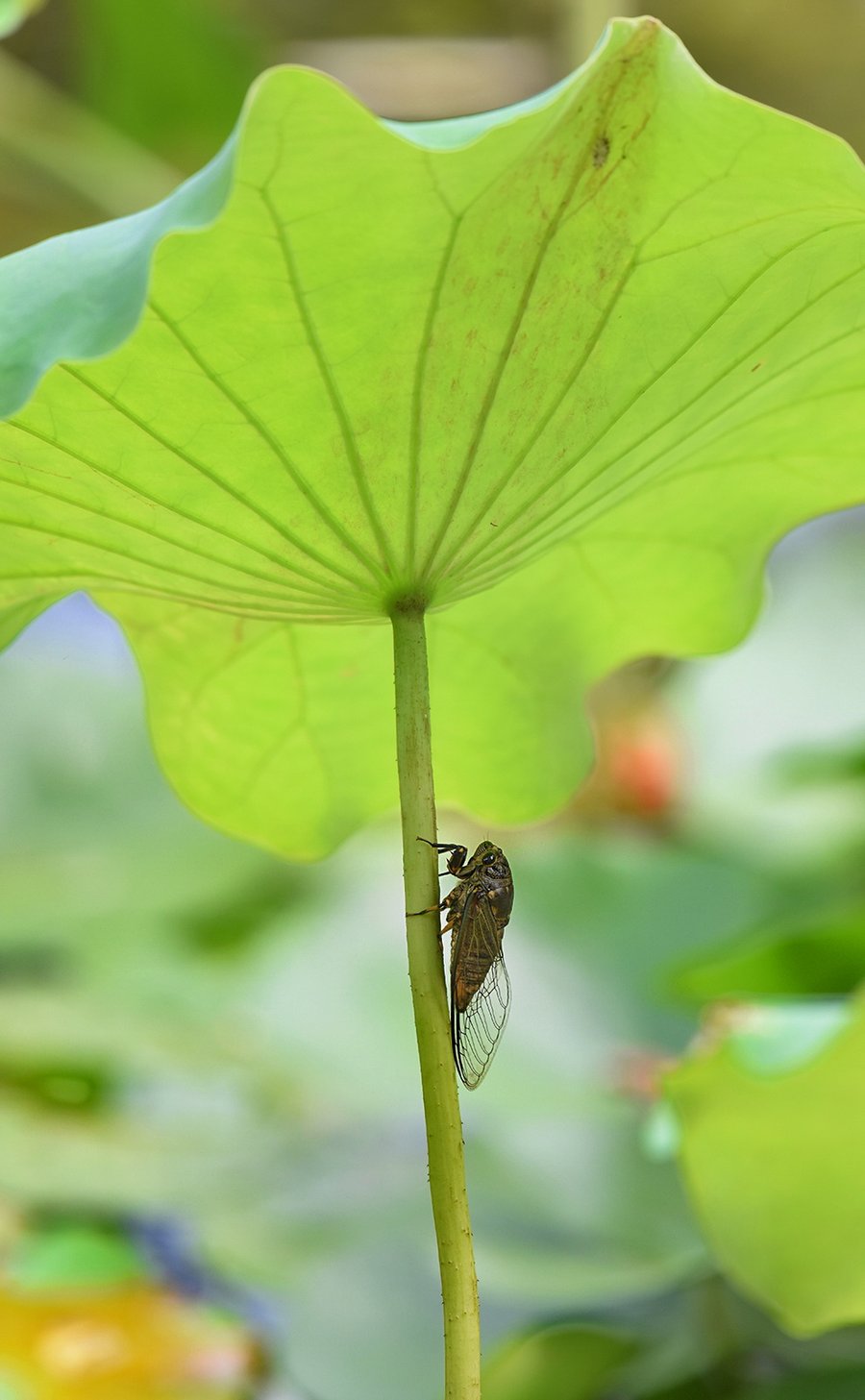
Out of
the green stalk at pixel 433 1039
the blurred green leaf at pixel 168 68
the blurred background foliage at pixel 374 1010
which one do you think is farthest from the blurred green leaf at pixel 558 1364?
the blurred green leaf at pixel 168 68

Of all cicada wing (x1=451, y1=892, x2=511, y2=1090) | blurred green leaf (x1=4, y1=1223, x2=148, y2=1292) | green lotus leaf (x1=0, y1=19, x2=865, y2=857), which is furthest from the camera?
blurred green leaf (x1=4, y1=1223, x2=148, y2=1292)

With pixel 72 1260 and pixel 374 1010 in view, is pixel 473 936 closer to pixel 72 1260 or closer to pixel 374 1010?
pixel 72 1260

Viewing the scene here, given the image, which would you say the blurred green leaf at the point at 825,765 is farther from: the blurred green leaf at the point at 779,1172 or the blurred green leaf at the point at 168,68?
the blurred green leaf at the point at 168,68

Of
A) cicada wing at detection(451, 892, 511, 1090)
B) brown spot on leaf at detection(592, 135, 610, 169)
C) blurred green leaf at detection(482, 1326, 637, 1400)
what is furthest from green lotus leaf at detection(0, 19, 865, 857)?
blurred green leaf at detection(482, 1326, 637, 1400)

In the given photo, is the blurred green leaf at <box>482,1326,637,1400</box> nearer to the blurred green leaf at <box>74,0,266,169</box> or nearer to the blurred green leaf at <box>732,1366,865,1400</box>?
the blurred green leaf at <box>732,1366,865,1400</box>

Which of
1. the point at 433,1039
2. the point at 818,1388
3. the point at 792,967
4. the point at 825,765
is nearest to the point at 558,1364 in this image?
the point at 818,1388

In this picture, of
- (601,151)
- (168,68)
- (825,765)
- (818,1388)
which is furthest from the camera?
(168,68)

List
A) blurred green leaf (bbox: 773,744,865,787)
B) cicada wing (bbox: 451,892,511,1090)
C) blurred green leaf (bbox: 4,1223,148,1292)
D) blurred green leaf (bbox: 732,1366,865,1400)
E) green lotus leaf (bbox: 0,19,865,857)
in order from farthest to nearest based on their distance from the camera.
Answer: blurred green leaf (bbox: 773,744,865,787), blurred green leaf (bbox: 4,1223,148,1292), blurred green leaf (bbox: 732,1366,865,1400), cicada wing (bbox: 451,892,511,1090), green lotus leaf (bbox: 0,19,865,857)
